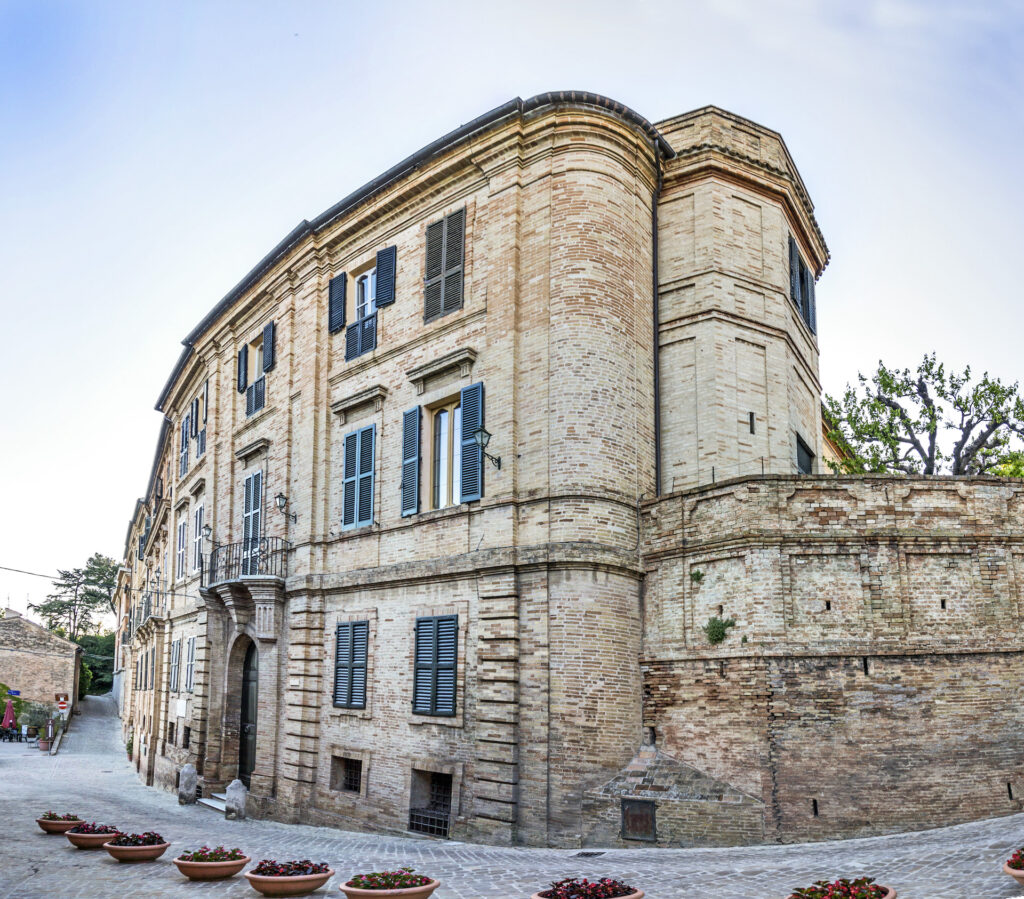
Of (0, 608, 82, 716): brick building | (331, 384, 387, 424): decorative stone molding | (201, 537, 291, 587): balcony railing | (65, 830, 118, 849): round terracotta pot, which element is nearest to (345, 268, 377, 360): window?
(331, 384, 387, 424): decorative stone molding

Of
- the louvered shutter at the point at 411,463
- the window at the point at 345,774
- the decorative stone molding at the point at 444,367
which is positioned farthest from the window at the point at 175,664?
the decorative stone molding at the point at 444,367

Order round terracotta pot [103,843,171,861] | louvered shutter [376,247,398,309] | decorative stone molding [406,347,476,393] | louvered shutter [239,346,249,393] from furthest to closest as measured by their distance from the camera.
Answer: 1. louvered shutter [239,346,249,393]
2. louvered shutter [376,247,398,309]
3. decorative stone molding [406,347,476,393]
4. round terracotta pot [103,843,171,861]

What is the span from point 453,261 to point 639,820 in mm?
10309

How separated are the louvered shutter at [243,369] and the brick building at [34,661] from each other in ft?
117

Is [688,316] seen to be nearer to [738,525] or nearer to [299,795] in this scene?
[738,525]

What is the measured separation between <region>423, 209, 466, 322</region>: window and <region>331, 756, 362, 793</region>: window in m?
A: 8.65

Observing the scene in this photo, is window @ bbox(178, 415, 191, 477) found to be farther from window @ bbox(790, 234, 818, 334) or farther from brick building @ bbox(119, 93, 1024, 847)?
window @ bbox(790, 234, 818, 334)

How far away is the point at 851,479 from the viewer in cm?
1395

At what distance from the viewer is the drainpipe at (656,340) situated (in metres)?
16.8

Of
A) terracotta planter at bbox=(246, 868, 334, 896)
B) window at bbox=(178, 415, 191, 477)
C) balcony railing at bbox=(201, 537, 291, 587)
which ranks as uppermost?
window at bbox=(178, 415, 191, 477)

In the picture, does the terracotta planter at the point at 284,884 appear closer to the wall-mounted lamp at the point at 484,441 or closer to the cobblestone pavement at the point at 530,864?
the cobblestone pavement at the point at 530,864

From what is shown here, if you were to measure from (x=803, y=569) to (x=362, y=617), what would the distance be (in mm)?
8629

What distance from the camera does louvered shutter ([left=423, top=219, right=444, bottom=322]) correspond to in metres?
18.2

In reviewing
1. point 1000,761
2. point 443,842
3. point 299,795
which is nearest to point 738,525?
point 1000,761
